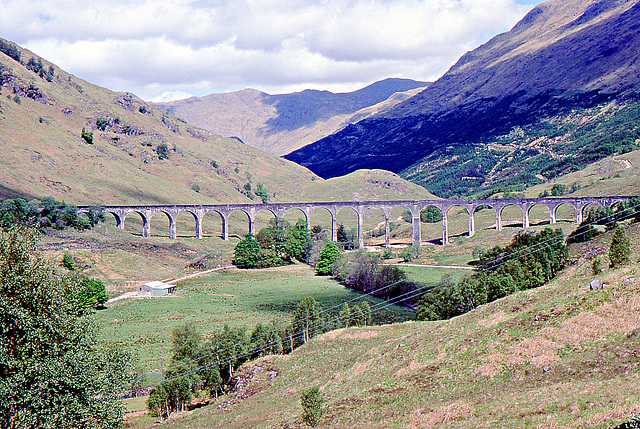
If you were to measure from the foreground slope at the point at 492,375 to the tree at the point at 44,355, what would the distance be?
989 cm

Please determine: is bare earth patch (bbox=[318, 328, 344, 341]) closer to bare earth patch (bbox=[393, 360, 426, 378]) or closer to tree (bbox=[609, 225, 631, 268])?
bare earth patch (bbox=[393, 360, 426, 378])

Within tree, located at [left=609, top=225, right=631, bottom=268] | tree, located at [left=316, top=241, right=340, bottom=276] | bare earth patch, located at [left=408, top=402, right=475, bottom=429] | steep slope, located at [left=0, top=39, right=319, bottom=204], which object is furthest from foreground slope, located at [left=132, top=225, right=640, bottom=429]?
steep slope, located at [left=0, top=39, right=319, bottom=204]

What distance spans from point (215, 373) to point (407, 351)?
1883 centimetres

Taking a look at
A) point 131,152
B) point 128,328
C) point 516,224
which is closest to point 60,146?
point 131,152

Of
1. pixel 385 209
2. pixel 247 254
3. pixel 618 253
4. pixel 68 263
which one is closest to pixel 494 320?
pixel 618 253

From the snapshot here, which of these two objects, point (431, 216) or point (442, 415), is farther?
point (431, 216)

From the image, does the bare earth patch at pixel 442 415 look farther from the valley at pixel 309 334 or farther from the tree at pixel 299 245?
the tree at pixel 299 245

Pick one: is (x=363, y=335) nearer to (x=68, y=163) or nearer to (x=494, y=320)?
(x=494, y=320)

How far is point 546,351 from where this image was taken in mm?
26391

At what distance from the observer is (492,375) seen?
26250 mm

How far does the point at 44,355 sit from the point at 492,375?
20.4 metres

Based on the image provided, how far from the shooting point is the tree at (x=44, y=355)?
2141 centimetres

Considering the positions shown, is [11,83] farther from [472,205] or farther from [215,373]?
[215,373]

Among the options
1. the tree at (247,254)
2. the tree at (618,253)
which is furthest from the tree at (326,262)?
the tree at (618,253)
